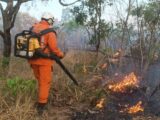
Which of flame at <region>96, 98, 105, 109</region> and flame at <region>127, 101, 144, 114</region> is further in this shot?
A: flame at <region>96, 98, 105, 109</region>

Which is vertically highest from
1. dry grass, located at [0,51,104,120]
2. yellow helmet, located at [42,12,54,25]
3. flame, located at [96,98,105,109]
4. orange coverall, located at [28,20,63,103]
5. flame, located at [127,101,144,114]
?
yellow helmet, located at [42,12,54,25]

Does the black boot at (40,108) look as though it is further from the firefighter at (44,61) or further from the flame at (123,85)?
the flame at (123,85)

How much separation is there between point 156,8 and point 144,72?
2804mm

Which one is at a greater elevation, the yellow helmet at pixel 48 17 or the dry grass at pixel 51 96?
the yellow helmet at pixel 48 17

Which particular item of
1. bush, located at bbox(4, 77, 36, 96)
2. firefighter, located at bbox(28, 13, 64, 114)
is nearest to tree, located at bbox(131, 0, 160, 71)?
bush, located at bbox(4, 77, 36, 96)

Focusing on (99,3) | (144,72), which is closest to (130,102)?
(144,72)

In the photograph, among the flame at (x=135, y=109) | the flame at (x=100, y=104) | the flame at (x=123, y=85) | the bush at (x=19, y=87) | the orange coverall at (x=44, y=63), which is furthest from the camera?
the flame at (x=123, y=85)

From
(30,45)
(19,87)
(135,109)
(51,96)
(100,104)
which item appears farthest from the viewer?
(51,96)

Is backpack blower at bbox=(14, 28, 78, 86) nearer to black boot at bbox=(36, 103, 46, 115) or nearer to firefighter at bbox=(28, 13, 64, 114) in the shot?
firefighter at bbox=(28, 13, 64, 114)

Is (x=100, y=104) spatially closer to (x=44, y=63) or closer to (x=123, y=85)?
(x=123, y=85)

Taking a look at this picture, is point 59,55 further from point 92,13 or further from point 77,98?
point 92,13

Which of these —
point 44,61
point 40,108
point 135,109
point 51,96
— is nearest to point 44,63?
point 44,61

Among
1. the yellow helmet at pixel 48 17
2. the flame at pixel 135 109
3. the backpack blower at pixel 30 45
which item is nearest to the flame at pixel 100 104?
the flame at pixel 135 109

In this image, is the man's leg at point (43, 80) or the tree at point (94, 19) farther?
the tree at point (94, 19)
